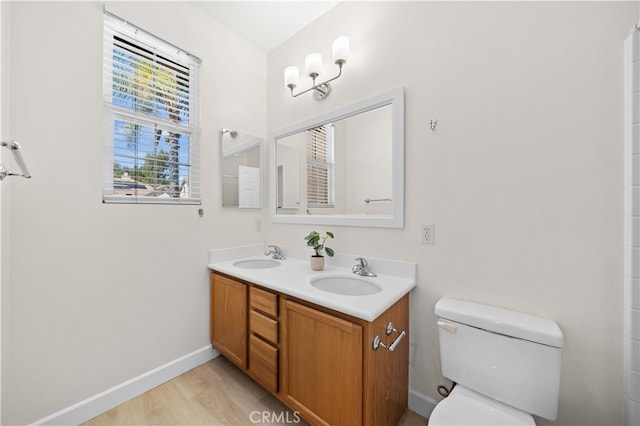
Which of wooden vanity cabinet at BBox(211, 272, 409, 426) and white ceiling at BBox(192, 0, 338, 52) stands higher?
white ceiling at BBox(192, 0, 338, 52)

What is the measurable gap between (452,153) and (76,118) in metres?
2.04

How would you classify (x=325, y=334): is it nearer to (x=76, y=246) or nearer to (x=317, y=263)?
(x=317, y=263)

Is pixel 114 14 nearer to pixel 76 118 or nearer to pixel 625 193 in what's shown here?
pixel 76 118

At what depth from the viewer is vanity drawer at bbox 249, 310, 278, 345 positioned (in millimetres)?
1377

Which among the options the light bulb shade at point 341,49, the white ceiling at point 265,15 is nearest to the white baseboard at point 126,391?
the light bulb shade at point 341,49

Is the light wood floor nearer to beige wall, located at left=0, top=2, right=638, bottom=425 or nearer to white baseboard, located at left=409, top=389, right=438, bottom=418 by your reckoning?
white baseboard, located at left=409, top=389, right=438, bottom=418

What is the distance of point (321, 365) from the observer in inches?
45.6

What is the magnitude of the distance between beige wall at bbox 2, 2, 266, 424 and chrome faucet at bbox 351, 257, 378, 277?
3.90 ft

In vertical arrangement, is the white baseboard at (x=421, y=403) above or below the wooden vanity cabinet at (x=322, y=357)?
below

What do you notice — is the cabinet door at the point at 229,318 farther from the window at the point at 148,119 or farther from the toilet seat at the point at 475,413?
the toilet seat at the point at 475,413

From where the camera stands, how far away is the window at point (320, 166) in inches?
71.3

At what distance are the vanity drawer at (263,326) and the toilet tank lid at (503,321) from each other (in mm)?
873

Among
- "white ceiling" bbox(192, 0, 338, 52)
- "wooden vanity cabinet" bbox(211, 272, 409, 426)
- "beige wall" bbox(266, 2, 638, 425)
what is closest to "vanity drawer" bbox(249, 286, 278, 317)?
"wooden vanity cabinet" bbox(211, 272, 409, 426)

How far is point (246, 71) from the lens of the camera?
2.14 metres
